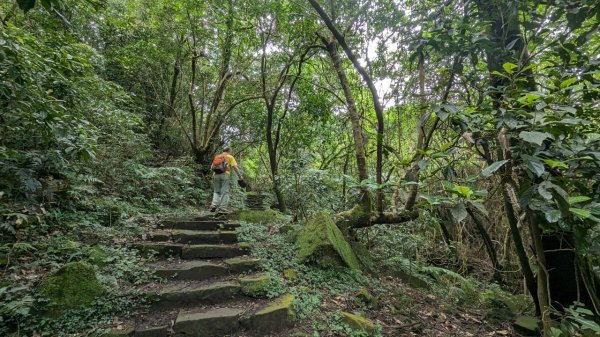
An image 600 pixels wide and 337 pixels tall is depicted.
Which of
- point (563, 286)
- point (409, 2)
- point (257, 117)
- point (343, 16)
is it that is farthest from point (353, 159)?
point (563, 286)

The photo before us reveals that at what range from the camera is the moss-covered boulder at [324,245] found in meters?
4.95

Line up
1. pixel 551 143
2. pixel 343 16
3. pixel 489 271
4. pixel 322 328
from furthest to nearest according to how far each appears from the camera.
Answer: pixel 489 271 < pixel 343 16 < pixel 322 328 < pixel 551 143

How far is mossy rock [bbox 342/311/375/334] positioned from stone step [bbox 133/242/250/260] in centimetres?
209

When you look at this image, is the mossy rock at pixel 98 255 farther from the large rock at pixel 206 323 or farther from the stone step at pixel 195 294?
the large rock at pixel 206 323

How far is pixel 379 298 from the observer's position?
4727 millimetres

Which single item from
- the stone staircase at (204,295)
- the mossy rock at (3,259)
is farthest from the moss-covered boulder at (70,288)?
the mossy rock at (3,259)

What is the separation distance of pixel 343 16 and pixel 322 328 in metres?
6.27

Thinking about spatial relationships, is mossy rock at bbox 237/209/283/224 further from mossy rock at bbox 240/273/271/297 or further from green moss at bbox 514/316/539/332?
green moss at bbox 514/316/539/332

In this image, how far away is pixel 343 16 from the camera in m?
6.67

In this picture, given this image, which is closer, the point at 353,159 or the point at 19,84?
the point at 19,84

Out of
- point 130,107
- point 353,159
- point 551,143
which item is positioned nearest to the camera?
point 551,143

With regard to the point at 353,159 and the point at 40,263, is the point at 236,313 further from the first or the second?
the point at 353,159

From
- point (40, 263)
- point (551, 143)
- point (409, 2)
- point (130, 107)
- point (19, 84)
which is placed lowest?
point (40, 263)

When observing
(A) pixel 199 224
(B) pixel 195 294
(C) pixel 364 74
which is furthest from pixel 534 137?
(A) pixel 199 224
